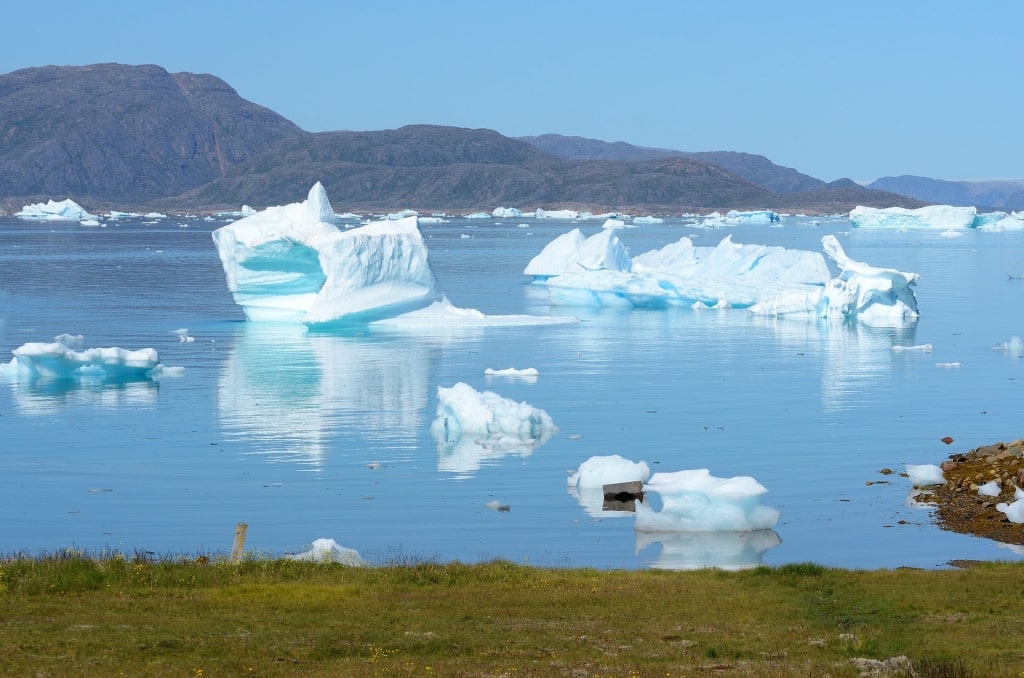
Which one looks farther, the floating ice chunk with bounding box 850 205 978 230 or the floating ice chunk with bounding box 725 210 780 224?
the floating ice chunk with bounding box 725 210 780 224

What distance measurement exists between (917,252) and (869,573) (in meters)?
83.8

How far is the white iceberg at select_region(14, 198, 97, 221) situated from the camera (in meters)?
177

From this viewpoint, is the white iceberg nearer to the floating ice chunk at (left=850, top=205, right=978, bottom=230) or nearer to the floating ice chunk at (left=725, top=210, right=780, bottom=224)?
the floating ice chunk at (left=725, top=210, right=780, bottom=224)

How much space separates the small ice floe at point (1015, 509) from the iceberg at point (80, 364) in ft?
63.2

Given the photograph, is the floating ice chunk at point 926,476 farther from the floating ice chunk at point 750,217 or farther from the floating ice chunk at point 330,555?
the floating ice chunk at point 750,217

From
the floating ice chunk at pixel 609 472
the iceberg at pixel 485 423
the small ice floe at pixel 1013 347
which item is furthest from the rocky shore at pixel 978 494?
the small ice floe at pixel 1013 347

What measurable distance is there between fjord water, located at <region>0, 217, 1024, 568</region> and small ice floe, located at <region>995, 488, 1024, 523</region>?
947 mm

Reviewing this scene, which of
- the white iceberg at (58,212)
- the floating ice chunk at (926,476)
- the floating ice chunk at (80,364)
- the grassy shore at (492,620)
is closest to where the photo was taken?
the grassy shore at (492,620)

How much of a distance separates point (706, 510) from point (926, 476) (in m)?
4.01

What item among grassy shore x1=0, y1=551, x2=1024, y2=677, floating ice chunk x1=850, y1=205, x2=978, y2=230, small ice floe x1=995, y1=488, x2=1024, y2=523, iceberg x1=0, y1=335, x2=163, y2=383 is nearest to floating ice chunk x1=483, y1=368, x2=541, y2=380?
iceberg x1=0, y1=335, x2=163, y2=383

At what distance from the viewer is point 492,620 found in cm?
1169

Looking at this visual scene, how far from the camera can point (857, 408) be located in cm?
2750

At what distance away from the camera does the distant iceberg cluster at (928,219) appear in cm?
13850

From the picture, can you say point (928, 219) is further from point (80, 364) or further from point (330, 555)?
point (330, 555)
